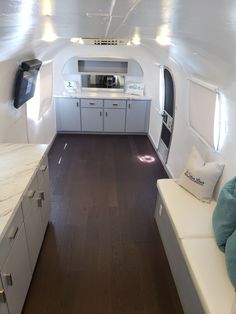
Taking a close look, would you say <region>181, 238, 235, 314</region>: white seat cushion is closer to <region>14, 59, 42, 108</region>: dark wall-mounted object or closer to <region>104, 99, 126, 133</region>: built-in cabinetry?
<region>14, 59, 42, 108</region>: dark wall-mounted object

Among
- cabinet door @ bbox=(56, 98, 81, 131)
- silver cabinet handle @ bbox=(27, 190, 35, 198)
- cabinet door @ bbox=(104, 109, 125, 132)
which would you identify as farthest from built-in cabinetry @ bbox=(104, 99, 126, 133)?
silver cabinet handle @ bbox=(27, 190, 35, 198)

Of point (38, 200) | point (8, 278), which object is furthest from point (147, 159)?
point (8, 278)

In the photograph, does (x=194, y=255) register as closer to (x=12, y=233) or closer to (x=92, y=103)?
(x=12, y=233)

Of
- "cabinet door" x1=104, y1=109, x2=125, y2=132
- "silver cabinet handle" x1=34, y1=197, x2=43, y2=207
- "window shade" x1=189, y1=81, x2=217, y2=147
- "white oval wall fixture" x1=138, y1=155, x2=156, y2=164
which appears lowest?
"white oval wall fixture" x1=138, y1=155, x2=156, y2=164

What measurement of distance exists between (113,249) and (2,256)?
130 centimetres

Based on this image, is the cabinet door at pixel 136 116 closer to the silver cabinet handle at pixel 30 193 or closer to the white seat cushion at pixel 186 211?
the white seat cushion at pixel 186 211

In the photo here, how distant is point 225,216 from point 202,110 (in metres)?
1.31

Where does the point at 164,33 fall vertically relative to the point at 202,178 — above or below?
above

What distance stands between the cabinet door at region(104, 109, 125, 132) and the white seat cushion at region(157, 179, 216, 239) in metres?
3.19

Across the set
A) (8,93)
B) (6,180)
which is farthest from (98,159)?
(6,180)

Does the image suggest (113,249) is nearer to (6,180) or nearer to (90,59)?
(6,180)

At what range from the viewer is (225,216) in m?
1.76

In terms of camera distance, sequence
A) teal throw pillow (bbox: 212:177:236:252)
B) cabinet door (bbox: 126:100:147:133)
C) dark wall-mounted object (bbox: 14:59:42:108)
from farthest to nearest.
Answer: cabinet door (bbox: 126:100:147:133)
dark wall-mounted object (bbox: 14:59:42:108)
teal throw pillow (bbox: 212:177:236:252)

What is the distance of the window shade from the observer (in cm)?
240
